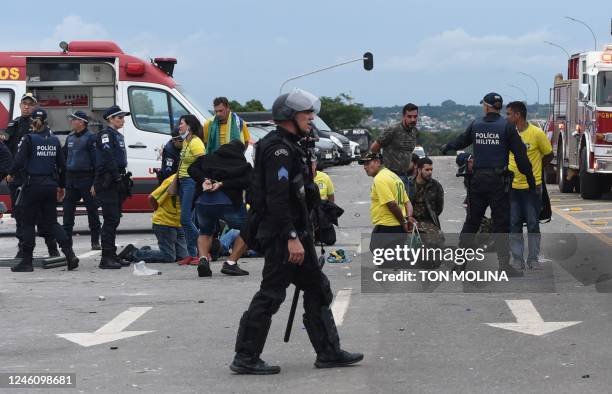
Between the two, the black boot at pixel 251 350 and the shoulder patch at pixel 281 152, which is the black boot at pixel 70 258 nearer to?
the black boot at pixel 251 350

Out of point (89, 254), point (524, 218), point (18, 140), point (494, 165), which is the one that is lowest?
point (89, 254)

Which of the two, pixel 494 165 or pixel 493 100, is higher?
pixel 493 100

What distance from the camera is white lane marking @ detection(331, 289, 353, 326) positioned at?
1088cm

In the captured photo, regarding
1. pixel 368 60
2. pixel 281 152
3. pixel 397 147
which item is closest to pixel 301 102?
pixel 281 152

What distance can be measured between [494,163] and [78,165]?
5.03 m

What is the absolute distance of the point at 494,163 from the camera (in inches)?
532

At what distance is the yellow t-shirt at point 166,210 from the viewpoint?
15547 mm

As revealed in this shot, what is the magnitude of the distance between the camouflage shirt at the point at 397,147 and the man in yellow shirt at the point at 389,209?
123cm

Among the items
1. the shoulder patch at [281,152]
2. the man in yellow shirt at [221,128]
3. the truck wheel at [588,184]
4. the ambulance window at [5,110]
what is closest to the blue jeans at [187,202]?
the man in yellow shirt at [221,128]

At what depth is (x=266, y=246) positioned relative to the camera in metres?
8.52

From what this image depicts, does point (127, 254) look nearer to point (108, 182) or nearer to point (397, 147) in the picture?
point (108, 182)

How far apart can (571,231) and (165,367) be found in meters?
11.9

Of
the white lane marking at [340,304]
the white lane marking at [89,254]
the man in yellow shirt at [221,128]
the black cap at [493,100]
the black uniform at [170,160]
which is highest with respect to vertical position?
the black cap at [493,100]

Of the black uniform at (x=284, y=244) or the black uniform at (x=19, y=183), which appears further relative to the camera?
the black uniform at (x=19, y=183)
